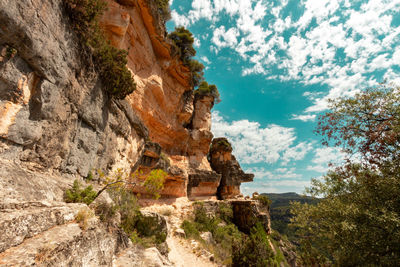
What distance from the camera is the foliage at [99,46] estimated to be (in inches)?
225

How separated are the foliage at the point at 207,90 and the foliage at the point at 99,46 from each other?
2357 cm

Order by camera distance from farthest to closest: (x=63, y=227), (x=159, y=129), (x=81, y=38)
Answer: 1. (x=159, y=129)
2. (x=81, y=38)
3. (x=63, y=227)

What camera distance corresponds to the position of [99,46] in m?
7.15

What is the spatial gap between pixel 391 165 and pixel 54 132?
10254mm

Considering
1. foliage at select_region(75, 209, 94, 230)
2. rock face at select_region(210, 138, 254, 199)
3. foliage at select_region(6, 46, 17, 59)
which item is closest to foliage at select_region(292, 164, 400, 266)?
foliage at select_region(75, 209, 94, 230)

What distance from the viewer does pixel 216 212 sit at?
2080 cm

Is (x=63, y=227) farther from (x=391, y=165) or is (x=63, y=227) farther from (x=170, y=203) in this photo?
(x=170, y=203)

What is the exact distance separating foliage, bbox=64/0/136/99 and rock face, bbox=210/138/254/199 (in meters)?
25.6

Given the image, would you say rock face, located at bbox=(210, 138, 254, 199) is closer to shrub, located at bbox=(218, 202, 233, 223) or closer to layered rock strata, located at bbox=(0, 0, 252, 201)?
shrub, located at bbox=(218, 202, 233, 223)

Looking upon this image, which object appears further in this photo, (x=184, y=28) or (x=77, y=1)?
(x=184, y=28)

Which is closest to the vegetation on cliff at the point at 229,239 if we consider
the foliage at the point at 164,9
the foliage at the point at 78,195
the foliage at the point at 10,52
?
the foliage at the point at 78,195

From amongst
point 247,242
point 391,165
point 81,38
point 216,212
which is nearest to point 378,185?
point 391,165

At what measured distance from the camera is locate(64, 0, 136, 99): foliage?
5723mm

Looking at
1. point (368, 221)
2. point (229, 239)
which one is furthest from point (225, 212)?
point (368, 221)
